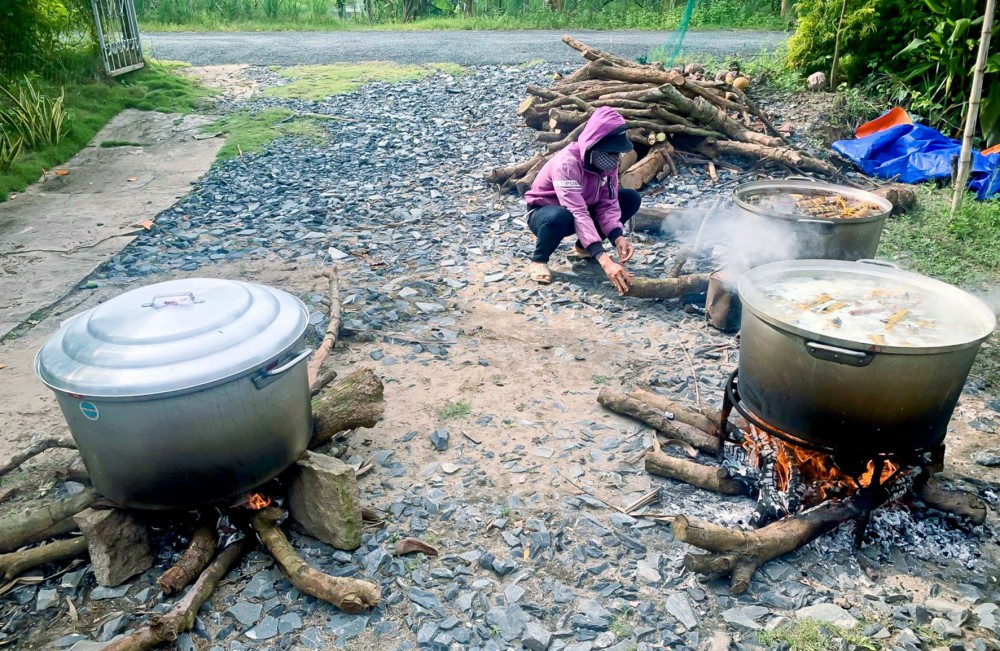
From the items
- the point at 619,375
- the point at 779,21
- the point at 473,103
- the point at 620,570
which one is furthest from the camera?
the point at 779,21

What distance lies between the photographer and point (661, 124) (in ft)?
26.8

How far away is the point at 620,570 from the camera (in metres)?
2.93

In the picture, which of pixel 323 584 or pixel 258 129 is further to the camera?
pixel 258 129

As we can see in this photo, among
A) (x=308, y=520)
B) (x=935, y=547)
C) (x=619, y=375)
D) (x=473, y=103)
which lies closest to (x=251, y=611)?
(x=308, y=520)

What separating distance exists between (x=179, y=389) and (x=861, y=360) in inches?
97.2

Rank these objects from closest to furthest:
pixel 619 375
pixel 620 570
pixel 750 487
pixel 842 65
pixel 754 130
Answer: pixel 620 570 → pixel 750 487 → pixel 619 375 → pixel 754 130 → pixel 842 65

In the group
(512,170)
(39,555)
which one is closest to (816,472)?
(39,555)

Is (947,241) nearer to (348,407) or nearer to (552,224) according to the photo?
(552,224)

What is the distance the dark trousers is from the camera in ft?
18.6

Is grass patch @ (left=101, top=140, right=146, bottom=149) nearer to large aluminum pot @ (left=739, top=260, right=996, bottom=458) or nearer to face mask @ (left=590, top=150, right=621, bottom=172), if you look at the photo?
face mask @ (left=590, top=150, right=621, bottom=172)

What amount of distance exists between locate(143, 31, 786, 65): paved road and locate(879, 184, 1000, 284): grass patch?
24.7ft

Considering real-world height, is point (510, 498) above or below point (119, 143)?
below

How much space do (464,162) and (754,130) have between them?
11.7 ft

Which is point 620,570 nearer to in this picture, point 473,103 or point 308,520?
point 308,520
